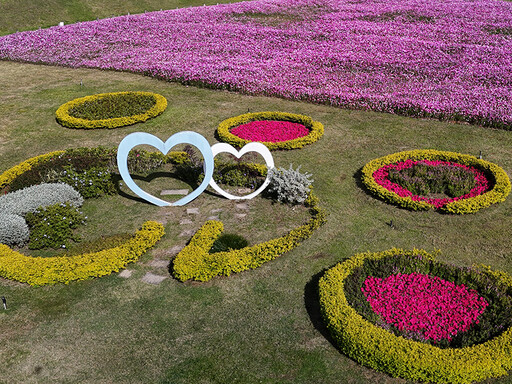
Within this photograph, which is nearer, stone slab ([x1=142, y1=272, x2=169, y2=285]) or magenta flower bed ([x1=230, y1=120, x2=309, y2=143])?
stone slab ([x1=142, y1=272, x2=169, y2=285])

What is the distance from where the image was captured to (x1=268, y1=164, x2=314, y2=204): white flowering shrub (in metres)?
14.7

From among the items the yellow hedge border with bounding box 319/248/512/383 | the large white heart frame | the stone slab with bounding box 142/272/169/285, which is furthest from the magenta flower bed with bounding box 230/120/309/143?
the yellow hedge border with bounding box 319/248/512/383

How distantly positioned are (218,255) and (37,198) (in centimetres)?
574

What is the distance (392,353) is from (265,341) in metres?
2.57

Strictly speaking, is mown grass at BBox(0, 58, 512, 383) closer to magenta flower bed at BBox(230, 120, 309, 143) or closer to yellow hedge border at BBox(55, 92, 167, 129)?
magenta flower bed at BBox(230, 120, 309, 143)

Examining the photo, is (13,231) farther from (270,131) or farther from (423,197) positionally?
(423,197)

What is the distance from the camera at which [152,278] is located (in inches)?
477

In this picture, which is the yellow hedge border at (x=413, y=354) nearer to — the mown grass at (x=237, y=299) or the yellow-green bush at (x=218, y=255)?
the mown grass at (x=237, y=299)

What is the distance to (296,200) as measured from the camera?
48.8 ft

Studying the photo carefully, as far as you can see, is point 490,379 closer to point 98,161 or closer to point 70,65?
point 98,161

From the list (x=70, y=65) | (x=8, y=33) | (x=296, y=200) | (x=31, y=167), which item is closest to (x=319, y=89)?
(x=296, y=200)

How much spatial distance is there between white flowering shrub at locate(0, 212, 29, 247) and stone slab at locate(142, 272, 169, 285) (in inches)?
143

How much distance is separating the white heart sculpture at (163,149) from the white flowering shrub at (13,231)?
9.83 ft

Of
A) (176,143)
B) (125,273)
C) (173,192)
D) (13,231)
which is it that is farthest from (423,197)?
(13,231)
